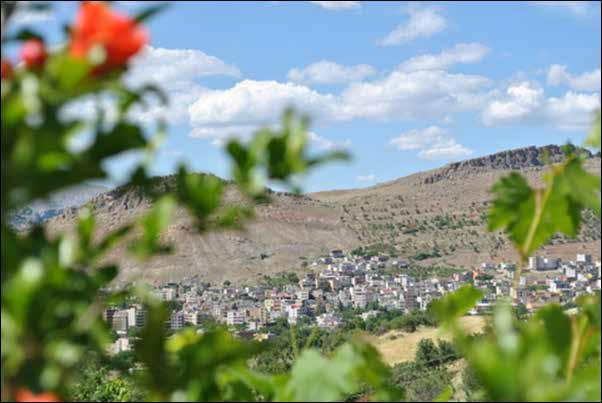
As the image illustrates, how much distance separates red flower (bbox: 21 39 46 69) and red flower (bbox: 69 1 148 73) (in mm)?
71

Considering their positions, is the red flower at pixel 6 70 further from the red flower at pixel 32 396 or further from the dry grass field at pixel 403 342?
the dry grass field at pixel 403 342

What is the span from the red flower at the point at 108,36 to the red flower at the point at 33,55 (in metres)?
0.07

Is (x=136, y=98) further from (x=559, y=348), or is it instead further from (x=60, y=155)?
(x=559, y=348)

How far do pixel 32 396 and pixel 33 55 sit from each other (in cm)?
44

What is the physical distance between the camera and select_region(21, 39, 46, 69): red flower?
116 cm

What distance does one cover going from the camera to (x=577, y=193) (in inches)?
59.0

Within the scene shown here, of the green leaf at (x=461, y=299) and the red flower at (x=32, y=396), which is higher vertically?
the green leaf at (x=461, y=299)

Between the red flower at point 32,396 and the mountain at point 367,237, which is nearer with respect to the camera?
the red flower at point 32,396

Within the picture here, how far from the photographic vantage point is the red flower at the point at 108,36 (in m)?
1.09

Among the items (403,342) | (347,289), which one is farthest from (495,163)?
(403,342)

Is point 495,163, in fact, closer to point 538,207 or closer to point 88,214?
point 538,207

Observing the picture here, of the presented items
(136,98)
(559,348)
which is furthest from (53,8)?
(559,348)

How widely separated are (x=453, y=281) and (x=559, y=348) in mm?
89722

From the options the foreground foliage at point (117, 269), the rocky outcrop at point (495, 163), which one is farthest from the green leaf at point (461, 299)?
the rocky outcrop at point (495, 163)
